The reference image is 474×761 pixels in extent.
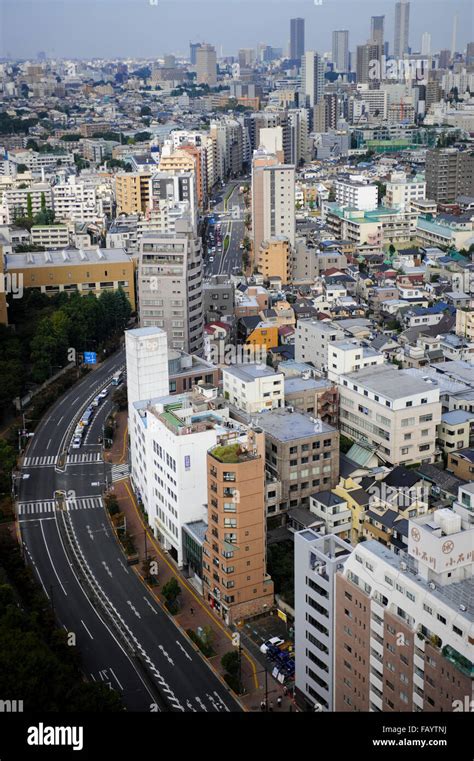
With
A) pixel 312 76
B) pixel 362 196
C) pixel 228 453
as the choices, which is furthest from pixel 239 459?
pixel 312 76

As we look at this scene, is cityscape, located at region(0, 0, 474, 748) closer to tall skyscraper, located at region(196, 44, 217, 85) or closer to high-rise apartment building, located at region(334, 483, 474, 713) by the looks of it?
high-rise apartment building, located at region(334, 483, 474, 713)

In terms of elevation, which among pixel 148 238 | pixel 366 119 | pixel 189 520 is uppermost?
pixel 366 119

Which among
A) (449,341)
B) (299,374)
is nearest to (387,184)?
(449,341)

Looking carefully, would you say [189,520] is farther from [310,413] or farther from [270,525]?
[310,413]

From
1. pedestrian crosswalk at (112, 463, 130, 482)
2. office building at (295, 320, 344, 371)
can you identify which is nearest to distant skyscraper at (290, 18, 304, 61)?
office building at (295, 320, 344, 371)

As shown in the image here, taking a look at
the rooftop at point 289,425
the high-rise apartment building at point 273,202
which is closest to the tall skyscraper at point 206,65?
the high-rise apartment building at point 273,202

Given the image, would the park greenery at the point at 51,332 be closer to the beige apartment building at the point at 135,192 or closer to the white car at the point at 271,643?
the white car at the point at 271,643
